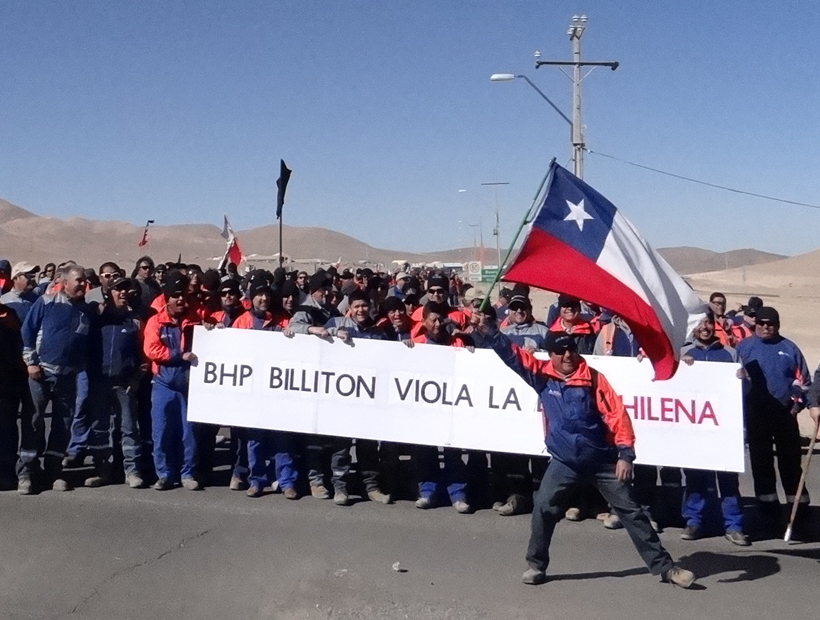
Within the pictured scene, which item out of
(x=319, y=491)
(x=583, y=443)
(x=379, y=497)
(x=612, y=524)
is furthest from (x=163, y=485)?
(x=583, y=443)

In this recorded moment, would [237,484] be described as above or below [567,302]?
below

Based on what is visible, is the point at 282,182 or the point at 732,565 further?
the point at 282,182

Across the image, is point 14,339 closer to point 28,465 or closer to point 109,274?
point 28,465

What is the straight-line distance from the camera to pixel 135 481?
8.08m

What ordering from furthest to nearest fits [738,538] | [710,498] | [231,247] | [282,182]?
[231,247]
[282,182]
[710,498]
[738,538]

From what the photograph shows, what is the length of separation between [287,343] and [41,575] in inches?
111

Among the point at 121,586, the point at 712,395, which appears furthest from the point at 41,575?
the point at 712,395

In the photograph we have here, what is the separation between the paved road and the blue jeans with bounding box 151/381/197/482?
456 mm

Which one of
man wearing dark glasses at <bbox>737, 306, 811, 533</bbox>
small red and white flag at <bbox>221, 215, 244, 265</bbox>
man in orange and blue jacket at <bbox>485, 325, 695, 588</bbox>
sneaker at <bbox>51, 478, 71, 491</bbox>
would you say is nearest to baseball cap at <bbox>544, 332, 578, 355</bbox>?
man in orange and blue jacket at <bbox>485, 325, 695, 588</bbox>

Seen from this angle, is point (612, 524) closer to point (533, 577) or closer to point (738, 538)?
point (738, 538)

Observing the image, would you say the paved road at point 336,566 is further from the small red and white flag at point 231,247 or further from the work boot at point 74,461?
the small red and white flag at point 231,247

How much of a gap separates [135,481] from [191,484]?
0.51 meters

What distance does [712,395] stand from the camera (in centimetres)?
704

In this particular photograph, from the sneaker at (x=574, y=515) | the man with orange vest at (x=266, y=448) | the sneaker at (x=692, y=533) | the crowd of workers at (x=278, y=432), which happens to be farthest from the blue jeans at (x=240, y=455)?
the sneaker at (x=692, y=533)
